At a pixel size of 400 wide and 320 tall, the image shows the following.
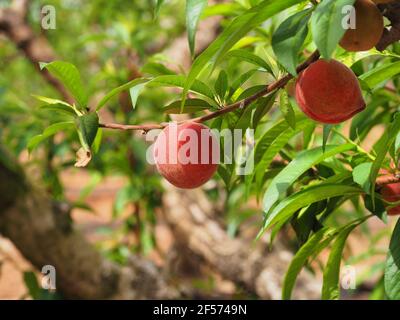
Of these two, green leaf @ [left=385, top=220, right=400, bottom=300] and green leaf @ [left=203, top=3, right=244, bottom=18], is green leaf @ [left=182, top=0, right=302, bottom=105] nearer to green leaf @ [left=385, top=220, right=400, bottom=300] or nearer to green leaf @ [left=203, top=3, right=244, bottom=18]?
green leaf @ [left=385, top=220, right=400, bottom=300]

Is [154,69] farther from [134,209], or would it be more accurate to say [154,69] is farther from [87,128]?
[134,209]

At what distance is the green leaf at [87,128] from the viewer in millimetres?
530

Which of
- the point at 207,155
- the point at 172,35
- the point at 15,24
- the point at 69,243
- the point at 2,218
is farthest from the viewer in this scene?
the point at 172,35

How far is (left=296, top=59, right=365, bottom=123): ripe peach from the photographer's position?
0.48 meters

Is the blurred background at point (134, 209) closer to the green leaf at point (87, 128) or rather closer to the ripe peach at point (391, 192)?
the ripe peach at point (391, 192)

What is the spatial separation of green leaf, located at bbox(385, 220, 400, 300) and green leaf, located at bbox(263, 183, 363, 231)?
0.06 meters

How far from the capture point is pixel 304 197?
0.63m

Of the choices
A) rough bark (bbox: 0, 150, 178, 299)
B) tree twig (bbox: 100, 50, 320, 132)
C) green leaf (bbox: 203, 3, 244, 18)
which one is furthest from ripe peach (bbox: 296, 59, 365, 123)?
rough bark (bbox: 0, 150, 178, 299)

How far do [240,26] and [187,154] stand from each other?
144 mm

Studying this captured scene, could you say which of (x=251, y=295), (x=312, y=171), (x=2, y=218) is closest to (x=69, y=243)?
(x=2, y=218)

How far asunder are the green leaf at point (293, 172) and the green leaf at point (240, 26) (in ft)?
0.65

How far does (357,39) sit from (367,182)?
7.1 inches
